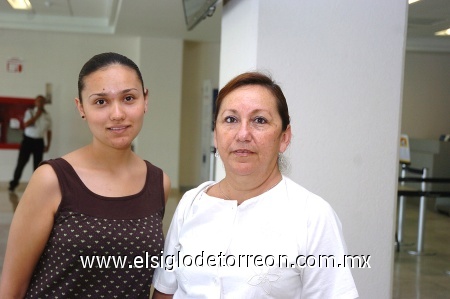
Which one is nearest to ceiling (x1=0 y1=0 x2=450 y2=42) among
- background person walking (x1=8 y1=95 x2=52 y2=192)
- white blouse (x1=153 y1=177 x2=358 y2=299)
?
background person walking (x1=8 y1=95 x2=52 y2=192)

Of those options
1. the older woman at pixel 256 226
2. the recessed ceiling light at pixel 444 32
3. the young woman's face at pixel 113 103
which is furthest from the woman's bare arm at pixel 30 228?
the recessed ceiling light at pixel 444 32

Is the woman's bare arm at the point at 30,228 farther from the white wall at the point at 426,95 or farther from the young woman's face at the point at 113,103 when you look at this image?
the white wall at the point at 426,95

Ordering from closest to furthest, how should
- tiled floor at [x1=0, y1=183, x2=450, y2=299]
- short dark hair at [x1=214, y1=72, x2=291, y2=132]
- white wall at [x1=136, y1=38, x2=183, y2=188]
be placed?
short dark hair at [x1=214, y1=72, x2=291, y2=132]
tiled floor at [x1=0, y1=183, x2=450, y2=299]
white wall at [x1=136, y1=38, x2=183, y2=188]

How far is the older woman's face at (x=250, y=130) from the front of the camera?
1763 mm

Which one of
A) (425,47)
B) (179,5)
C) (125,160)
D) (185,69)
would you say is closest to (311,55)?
(125,160)

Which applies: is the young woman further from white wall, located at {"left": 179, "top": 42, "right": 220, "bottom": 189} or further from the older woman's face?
white wall, located at {"left": 179, "top": 42, "right": 220, "bottom": 189}

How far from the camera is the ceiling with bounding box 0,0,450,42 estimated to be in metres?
9.23

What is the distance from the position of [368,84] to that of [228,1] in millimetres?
1273

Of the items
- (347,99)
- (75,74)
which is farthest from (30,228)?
(75,74)

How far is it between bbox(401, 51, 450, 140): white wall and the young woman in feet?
42.8

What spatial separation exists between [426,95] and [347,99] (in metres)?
11.6

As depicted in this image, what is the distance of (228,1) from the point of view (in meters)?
4.11

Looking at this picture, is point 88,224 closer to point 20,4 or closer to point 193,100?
point 20,4

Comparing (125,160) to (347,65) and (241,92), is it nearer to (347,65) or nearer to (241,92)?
(241,92)
